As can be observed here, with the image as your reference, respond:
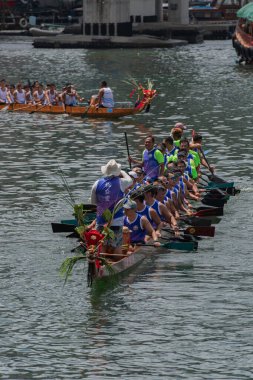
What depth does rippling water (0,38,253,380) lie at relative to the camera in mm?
25891

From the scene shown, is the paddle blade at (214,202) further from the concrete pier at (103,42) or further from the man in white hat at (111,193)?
the concrete pier at (103,42)

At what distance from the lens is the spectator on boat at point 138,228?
108ft

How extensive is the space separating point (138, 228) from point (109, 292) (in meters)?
3.22

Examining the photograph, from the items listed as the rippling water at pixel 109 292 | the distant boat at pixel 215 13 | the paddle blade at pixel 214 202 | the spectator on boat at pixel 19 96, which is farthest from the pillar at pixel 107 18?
the paddle blade at pixel 214 202

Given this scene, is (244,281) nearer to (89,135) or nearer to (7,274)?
(7,274)

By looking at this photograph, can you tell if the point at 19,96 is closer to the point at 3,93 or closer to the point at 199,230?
the point at 3,93

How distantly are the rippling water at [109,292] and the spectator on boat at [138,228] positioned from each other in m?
0.80

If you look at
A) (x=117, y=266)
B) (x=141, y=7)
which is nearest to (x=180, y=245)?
(x=117, y=266)

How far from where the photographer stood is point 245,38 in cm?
11806

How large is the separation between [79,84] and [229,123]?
31944 millimetres

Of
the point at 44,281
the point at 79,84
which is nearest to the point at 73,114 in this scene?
the point at 79,84

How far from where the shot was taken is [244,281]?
105 ft

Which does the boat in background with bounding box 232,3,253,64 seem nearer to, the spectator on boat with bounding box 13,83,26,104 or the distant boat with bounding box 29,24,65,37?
the spectator on boat with bounding box 13,83,26,104

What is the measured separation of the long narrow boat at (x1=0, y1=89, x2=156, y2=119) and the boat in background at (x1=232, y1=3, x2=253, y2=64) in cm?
4696
